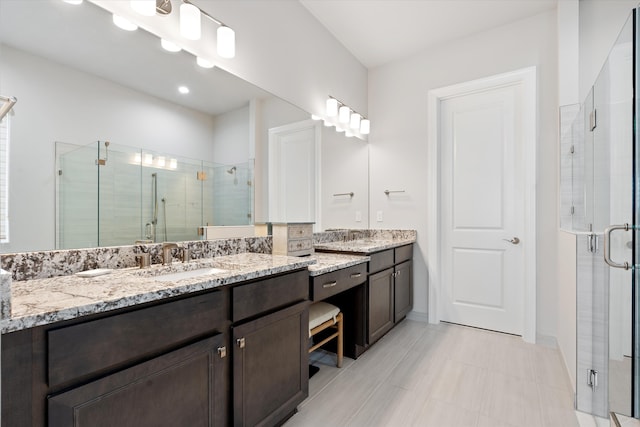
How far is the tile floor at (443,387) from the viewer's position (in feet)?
5.41

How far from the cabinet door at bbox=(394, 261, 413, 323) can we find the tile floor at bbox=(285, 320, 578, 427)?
0.30m

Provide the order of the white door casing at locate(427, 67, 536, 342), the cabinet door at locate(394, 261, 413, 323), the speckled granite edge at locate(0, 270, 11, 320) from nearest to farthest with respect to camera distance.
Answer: the speckled granite edge at locate(0, 270, 11, 320) → the white door casing at locate(427, 67, 536, 342) → the cabinet door at locate(394, 261, 413, 323)

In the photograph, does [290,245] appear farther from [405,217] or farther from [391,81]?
[391,81]

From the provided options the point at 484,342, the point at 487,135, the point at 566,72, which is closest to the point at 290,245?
the point at 484,342

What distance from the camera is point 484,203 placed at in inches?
115

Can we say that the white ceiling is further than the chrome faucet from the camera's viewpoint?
Yes

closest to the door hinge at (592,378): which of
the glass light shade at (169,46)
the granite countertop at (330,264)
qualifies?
the granite countertop at (330,264)

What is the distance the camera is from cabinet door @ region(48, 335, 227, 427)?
822mm

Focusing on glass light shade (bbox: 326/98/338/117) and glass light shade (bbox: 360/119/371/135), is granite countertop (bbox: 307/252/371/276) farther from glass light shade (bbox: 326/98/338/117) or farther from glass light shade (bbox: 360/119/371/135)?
glass light shade (bbox: 360/119/371/135)

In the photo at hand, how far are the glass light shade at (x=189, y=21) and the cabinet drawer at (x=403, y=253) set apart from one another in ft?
7.42

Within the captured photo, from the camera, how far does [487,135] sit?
2910 mm

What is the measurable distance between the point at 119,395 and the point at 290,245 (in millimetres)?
1243

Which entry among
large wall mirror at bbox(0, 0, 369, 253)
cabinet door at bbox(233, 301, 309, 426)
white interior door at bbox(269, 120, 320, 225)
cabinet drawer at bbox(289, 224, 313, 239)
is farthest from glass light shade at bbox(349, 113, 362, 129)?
cabinet door at bbox(233, 301, 309, 426)

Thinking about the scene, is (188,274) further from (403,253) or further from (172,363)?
(403,253)
